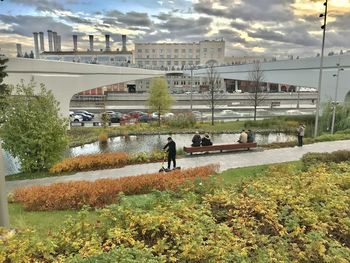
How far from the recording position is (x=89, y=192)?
9820mm

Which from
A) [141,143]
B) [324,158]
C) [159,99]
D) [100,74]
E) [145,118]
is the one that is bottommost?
[141,143]

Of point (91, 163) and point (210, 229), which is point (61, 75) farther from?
point (210, 229)

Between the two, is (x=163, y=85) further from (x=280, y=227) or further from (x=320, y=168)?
(x=280, y=227)

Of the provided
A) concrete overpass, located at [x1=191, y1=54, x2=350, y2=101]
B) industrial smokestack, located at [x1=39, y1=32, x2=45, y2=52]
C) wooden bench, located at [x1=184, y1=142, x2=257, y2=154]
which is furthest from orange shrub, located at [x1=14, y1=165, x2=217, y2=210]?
industrial smokestack, located at [x1=39, y1=32, x2=45, y2=52]

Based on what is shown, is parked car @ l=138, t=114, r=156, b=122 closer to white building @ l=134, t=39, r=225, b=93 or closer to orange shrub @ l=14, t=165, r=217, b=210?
orange shrub @ l=14, t=165, r=217, b=210

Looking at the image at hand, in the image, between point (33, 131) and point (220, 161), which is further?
point (220, 161)

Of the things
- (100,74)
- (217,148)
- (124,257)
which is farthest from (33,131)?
(100,74)

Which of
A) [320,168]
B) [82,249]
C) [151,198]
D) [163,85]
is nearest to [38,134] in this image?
[151,198]

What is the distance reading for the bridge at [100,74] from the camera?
28281 mm

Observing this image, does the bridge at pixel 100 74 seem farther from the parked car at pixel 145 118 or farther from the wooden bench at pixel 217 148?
the wooden bench at pixel 217 148

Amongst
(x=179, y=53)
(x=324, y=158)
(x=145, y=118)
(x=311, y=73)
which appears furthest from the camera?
(x=179, y=53)

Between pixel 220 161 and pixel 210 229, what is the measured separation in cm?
1022

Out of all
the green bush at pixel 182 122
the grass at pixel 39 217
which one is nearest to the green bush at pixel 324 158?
the grass at pixel 39 217

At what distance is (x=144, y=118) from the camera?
40.1m
